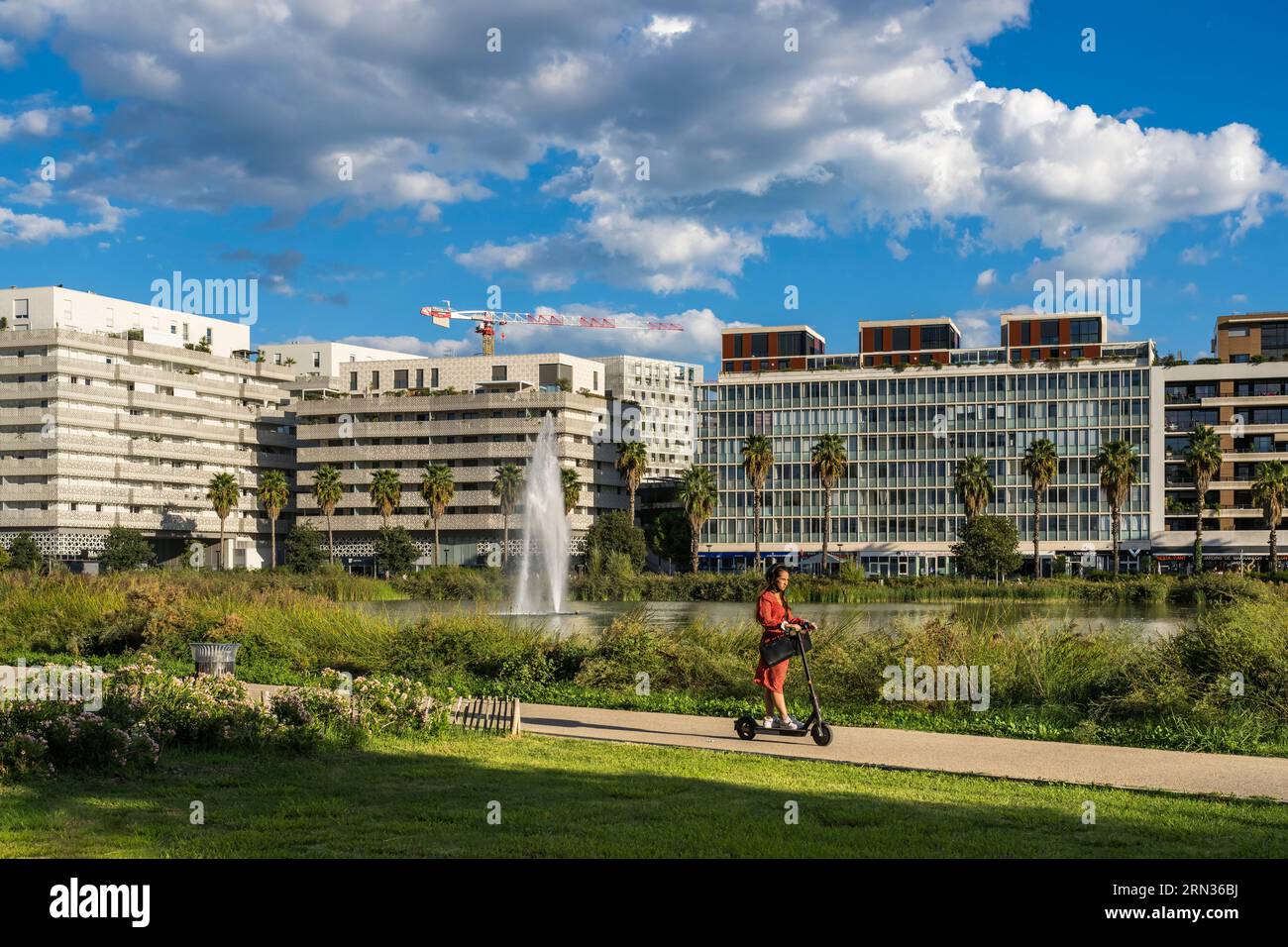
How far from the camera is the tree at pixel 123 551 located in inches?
4072

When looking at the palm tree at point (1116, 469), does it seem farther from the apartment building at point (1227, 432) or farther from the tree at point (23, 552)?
the tree at point (23, 552)

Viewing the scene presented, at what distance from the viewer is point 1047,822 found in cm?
983

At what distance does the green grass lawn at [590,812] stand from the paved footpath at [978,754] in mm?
547

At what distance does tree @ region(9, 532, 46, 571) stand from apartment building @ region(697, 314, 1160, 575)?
57.8 meters

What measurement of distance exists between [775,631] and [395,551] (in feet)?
333

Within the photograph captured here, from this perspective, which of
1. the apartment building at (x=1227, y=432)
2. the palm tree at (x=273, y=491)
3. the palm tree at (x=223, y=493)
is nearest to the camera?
the apartment building at (x=1227, y=432)

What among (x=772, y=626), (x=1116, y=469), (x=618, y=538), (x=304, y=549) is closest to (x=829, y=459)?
(x=618, y=538)

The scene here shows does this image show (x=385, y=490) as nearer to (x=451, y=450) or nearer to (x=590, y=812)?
(x=451, y=450)

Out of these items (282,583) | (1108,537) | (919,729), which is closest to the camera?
(919,729)

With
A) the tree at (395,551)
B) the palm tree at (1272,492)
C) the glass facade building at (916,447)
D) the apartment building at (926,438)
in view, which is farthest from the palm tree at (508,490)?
the palm tree at (1272,492)

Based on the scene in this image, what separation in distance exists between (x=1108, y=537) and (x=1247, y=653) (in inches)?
4024

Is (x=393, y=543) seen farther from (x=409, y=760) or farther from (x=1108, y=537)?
(x=409, y=760)

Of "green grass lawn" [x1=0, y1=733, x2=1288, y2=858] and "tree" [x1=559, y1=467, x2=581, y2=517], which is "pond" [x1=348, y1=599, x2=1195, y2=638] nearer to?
"green grass lawn" [x1=0, y1=733, x2=1288, y2=858]
